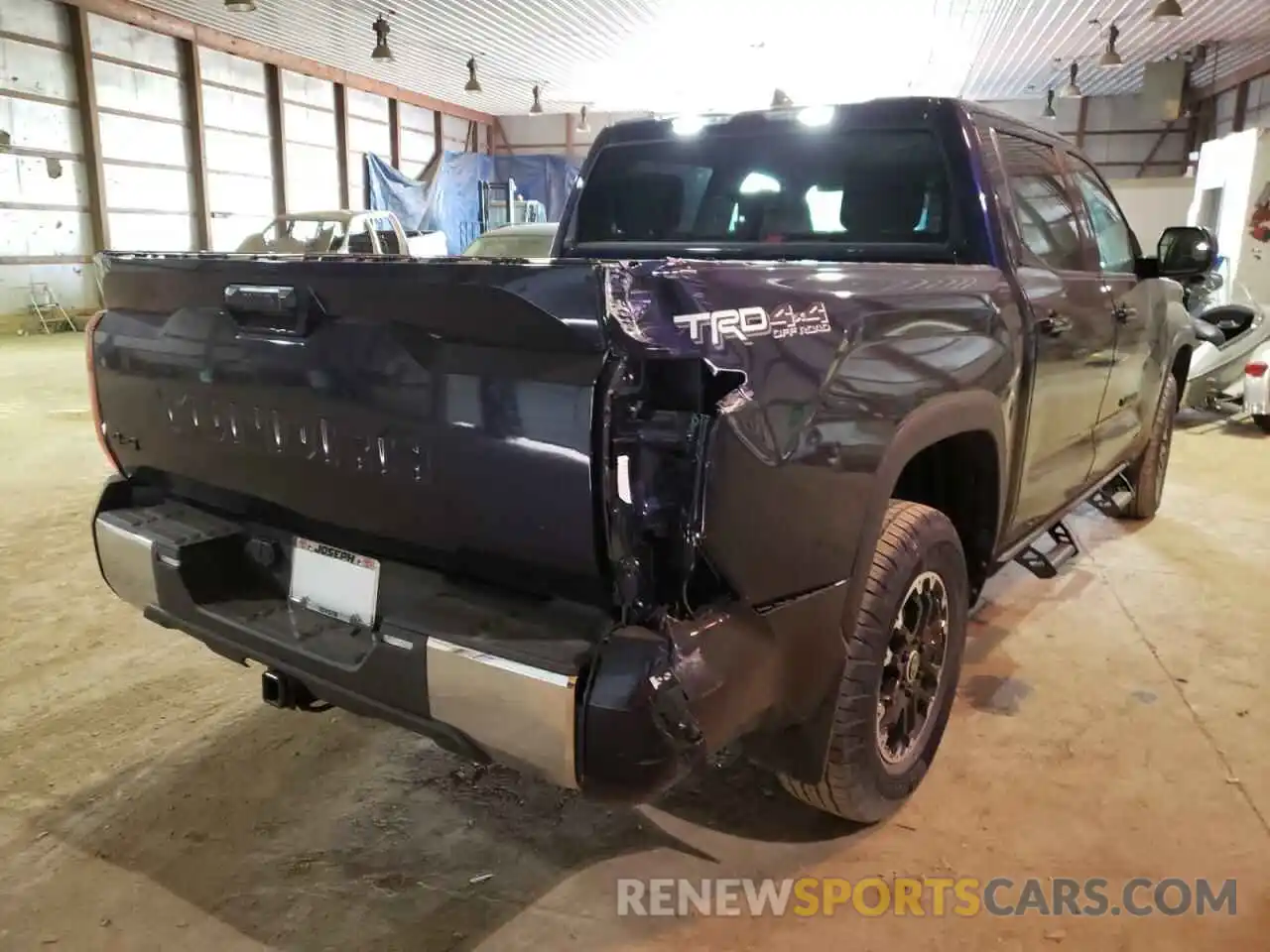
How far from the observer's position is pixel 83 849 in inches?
87.5

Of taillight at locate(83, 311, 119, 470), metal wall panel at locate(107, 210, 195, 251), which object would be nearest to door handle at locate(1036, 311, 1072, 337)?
taillight at locate(83, 311, 119, 470)

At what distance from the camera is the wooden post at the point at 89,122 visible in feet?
41.8

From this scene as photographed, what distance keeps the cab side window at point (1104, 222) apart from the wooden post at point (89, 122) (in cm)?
1336

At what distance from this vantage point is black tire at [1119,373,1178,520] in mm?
4613

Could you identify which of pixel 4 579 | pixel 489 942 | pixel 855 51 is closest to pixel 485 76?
pixel 855 51

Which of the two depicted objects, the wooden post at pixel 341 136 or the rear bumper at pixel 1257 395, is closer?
the rear bumper at pixel 1257 395

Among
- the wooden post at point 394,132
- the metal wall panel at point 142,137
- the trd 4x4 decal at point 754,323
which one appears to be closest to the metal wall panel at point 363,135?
the wooden post at point 394,132

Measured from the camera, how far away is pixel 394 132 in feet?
63.6

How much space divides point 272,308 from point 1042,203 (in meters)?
2.36

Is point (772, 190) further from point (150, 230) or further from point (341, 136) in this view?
point (341, 136)

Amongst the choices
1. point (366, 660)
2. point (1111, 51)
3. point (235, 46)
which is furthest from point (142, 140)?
point (366, 660)

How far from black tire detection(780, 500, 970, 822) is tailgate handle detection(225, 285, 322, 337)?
1227 mm

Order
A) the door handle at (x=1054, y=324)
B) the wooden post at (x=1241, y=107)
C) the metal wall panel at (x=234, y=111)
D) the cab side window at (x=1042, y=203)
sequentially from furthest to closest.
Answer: the wooden post at (x=1241, y=107) → the metal wall panel at (x=234, y=111) → the cab side window at (x=1042, y=203) → the door handle at (x=1054, y=324)

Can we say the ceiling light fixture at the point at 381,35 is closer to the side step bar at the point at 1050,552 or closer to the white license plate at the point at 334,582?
the side step bar at the point at 1050,552
